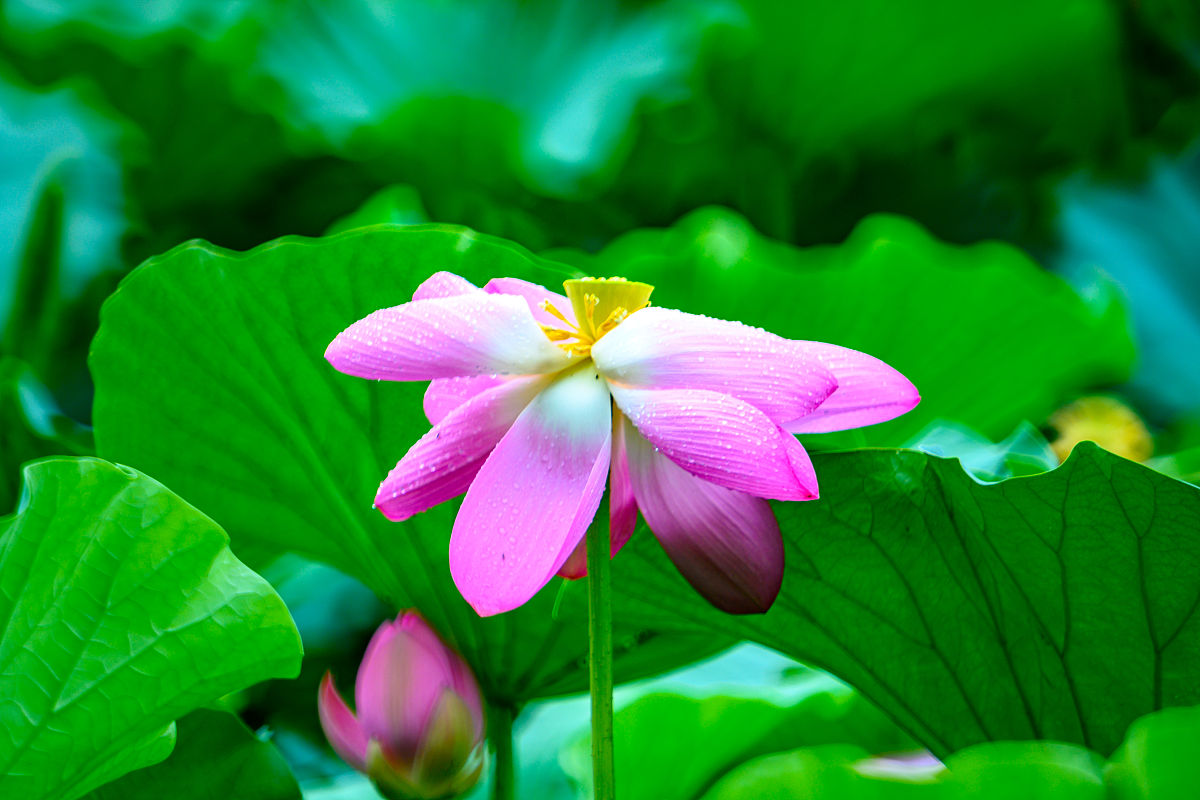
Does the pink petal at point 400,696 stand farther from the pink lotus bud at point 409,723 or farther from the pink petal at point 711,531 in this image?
the pink petal at point 711,531

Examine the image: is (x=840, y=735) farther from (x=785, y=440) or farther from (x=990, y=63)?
(x=990, y=63)

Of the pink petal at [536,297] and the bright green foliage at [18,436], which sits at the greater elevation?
the pink petal at [536,297]

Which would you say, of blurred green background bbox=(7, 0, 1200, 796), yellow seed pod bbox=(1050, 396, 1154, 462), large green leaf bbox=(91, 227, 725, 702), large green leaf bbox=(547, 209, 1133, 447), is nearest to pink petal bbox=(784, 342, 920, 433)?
large green leaf bbox=(91, 227, 725, 702)

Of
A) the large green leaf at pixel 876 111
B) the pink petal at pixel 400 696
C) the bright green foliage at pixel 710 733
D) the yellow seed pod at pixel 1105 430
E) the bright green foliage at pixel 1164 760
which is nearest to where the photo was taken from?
the bright green foliage at pixel 1164 760

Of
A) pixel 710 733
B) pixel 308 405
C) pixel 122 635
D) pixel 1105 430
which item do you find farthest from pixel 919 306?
pixel 122 635

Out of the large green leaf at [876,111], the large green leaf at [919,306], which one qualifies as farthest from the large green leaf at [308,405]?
the large green leaf at [876,111]
